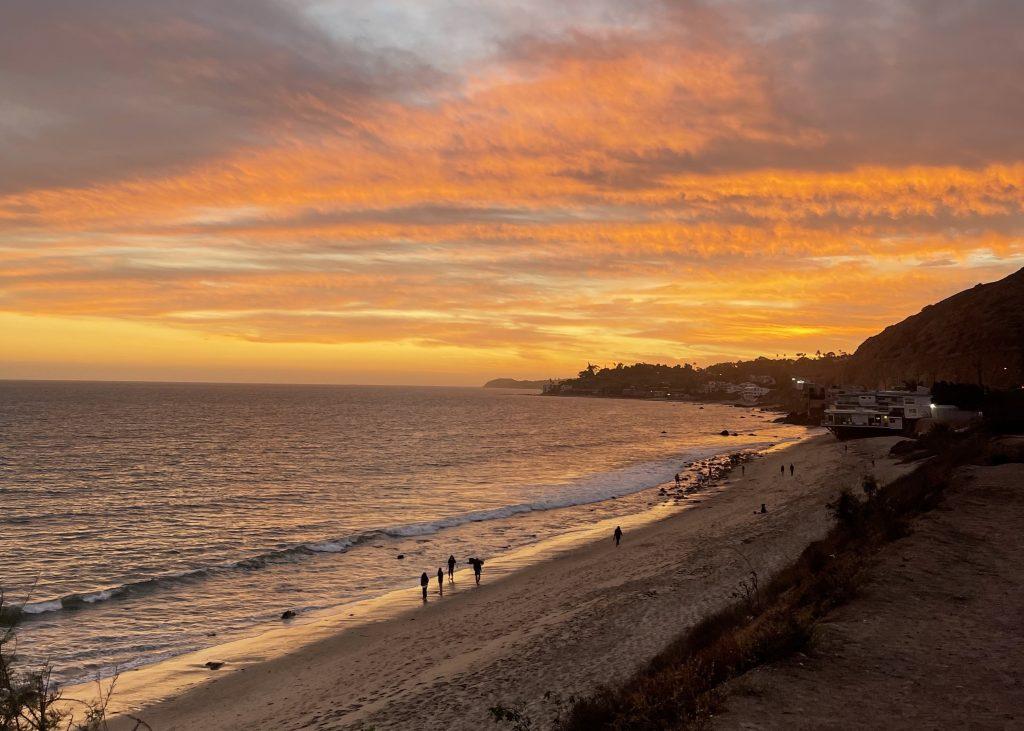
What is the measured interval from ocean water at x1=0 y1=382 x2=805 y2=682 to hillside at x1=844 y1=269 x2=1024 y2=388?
3998 centimetres

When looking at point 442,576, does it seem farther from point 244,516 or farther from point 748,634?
point 244,516

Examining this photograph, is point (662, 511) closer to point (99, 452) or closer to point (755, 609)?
point (755, 609)

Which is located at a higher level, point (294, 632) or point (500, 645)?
point (500, 645)

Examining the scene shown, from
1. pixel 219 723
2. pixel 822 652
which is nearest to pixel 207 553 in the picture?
pixel 219 723

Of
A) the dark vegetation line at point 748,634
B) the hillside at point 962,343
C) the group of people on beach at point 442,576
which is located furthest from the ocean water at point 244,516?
the hillside at point 962,343

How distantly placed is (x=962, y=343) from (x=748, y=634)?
471 feet

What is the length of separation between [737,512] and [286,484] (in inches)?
1767

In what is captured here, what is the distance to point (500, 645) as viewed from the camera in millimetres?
22141

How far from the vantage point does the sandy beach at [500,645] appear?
17.7 metres

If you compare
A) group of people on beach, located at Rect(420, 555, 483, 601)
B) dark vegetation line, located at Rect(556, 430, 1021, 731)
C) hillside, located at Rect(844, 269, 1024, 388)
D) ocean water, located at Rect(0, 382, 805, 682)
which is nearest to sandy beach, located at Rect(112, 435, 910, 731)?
group of people on beach, located at Rect(420, 555, 483, 601)

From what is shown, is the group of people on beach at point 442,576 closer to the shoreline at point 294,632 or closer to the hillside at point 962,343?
the shoreline at point 294,632

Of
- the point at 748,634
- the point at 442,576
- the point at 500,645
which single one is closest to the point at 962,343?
the point at 442,576

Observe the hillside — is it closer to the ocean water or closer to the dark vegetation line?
the ocean water

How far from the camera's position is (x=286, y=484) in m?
66.8
